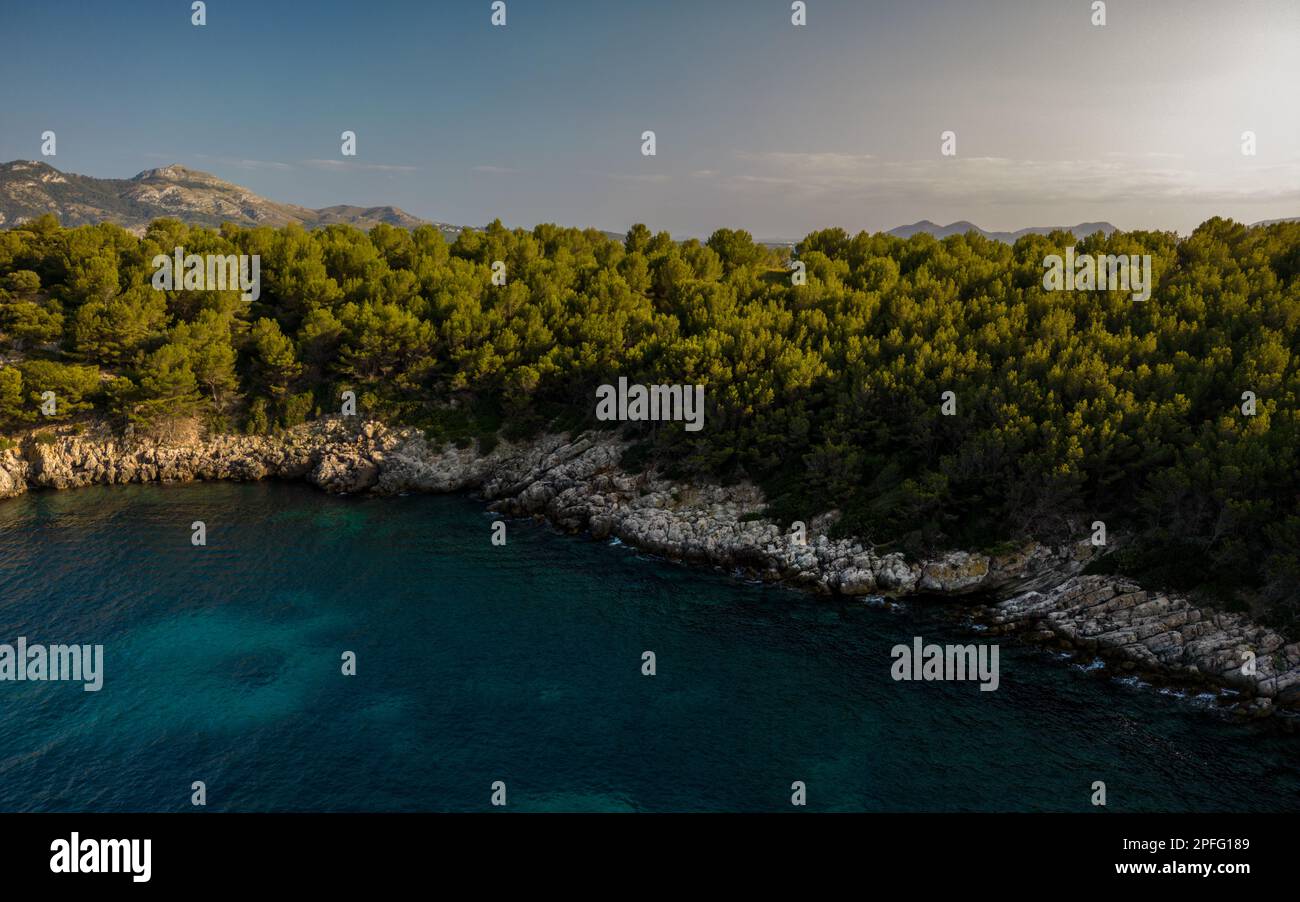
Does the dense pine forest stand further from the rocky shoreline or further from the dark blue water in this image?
the dark blue water

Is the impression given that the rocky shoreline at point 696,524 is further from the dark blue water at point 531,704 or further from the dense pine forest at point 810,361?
the dark blue water at point 531,704

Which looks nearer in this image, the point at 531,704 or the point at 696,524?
the point at 531,704

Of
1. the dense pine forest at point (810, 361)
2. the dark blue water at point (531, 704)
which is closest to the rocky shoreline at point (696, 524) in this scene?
the dense pine forest at point (810, 361)

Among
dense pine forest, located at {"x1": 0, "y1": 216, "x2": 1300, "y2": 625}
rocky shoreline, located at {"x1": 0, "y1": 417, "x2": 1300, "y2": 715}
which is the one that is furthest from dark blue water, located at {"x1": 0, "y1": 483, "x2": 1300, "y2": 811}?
dense pine forest, located at {"x1": 0, "y1": 216, "x2": 1300, "y2": 625}

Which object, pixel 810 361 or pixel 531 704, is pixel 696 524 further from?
pixel 531 704

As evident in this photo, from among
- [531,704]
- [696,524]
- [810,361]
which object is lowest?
[531,704]

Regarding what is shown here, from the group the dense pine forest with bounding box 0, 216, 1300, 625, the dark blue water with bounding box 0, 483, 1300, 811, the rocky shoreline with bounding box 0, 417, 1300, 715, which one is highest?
the dense pine forest with bounding box 0, 216, 1300, 625

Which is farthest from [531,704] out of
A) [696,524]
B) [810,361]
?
[810,361]
